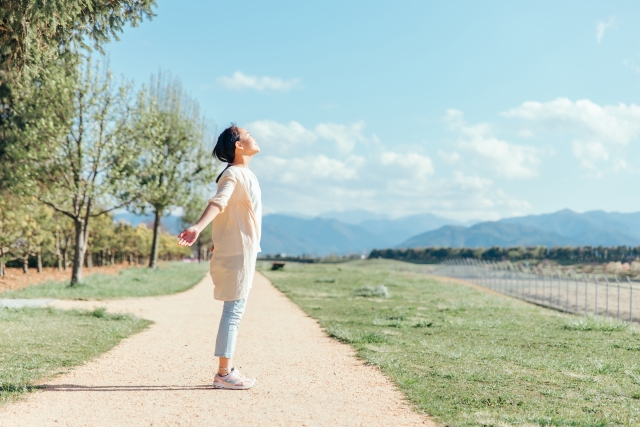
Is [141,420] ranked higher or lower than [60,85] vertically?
lower

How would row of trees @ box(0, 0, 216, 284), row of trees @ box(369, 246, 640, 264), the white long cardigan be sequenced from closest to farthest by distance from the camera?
the white long cardigan
row of trees @ box(0, 0, 216, 284)
row of trees @ box(369, 246, 640, 264)

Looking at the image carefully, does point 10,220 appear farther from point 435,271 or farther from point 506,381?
point 435,271

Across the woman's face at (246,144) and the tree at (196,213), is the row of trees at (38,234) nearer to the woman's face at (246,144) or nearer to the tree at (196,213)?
the tree at (196,213)

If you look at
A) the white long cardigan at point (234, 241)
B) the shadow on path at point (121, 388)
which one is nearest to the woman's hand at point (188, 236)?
the white long cardigan at point (234, 241)

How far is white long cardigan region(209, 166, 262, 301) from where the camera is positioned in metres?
6.20

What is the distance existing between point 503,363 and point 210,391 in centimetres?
410

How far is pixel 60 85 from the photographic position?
19500mm

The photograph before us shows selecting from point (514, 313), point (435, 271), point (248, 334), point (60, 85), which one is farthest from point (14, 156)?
point (435, 271)

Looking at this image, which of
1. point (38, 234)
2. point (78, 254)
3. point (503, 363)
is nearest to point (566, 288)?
point (78, 254)

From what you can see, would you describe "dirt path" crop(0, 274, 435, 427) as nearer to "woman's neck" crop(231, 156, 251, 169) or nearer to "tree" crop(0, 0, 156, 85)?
"woman's neck" crop(231, 156, 251, 169)

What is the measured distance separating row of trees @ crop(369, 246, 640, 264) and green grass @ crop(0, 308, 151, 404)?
53.7 meters

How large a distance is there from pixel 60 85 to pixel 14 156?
273 cm

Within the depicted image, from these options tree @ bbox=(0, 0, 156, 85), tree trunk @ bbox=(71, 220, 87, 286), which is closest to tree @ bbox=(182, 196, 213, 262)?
tree trunk @ bbox=(71, 220, 87, 286)

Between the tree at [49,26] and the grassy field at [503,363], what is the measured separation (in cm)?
688
